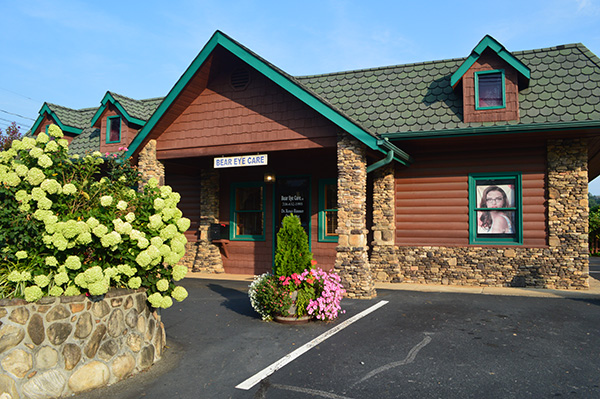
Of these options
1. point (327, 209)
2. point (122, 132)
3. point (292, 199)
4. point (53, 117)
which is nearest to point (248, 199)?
point (292, 199)

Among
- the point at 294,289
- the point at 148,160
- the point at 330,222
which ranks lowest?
the point at 294,289

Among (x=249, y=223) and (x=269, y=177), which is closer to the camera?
(x=269, y=177)

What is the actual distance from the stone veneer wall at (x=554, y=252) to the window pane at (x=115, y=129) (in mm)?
11692

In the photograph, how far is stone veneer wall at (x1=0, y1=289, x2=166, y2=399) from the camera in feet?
14.8

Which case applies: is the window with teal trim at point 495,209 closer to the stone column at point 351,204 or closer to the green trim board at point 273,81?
the green trim board at point 273,81

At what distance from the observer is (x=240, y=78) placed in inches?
465

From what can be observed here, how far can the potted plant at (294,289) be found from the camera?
7.57 m

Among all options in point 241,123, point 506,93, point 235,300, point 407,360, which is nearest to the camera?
point 407,360

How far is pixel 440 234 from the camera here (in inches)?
476

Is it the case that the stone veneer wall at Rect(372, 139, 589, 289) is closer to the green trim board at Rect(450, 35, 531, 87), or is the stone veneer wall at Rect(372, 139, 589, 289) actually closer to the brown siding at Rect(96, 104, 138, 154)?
the green trim board at Rect(450, 35, 531, 87)

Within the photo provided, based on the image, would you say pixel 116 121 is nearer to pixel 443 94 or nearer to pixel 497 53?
pixel 443 94

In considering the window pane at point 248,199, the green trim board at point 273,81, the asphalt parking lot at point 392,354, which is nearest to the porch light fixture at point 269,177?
the window pane at point 248,199

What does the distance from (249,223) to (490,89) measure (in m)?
8.08

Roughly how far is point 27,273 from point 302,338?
3.68 m
